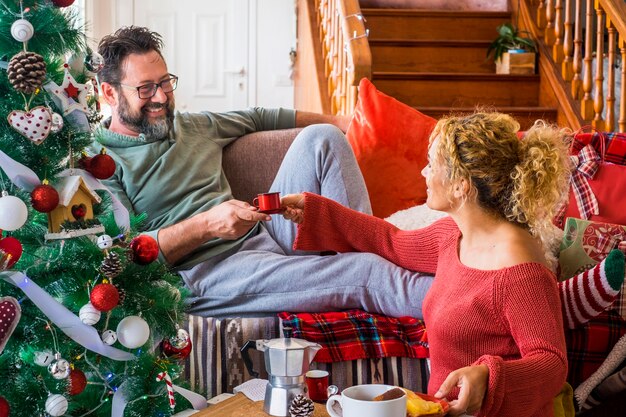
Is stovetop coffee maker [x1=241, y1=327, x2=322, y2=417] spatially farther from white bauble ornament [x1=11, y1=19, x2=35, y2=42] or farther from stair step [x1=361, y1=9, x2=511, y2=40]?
stair step [x1=361, y1=9, x2=511, y2=40]

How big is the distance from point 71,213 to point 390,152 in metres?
1.46

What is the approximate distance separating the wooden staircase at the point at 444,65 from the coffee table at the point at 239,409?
10.2 feet

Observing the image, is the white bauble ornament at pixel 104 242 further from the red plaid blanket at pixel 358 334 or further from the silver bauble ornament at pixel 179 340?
the red plaid blanket at pixel 358 334

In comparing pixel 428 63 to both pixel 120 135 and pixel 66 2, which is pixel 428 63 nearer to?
pixel 120 135

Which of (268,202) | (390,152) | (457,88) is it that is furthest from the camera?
(457,88)

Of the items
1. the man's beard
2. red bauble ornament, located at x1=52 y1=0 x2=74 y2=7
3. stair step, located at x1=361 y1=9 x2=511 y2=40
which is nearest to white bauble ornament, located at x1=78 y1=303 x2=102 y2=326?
red bauble ornament, located at x1=52 y1=0 x2=74 y2=7

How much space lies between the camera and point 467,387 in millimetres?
1379

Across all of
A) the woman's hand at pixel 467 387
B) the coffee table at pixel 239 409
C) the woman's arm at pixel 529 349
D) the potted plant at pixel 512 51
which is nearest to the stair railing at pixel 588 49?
the potted plant at pixel 512 51

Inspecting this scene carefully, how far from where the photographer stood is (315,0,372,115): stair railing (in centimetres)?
352

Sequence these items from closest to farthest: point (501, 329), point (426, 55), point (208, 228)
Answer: point (501, 329)
point (208, 228)
point (426, 55)

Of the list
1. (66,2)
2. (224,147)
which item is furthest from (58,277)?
(224,147)

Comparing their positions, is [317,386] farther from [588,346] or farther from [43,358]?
[588,346]

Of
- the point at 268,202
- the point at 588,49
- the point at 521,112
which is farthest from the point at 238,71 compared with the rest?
the point at 268,202

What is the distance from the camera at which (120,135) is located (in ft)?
7.92
